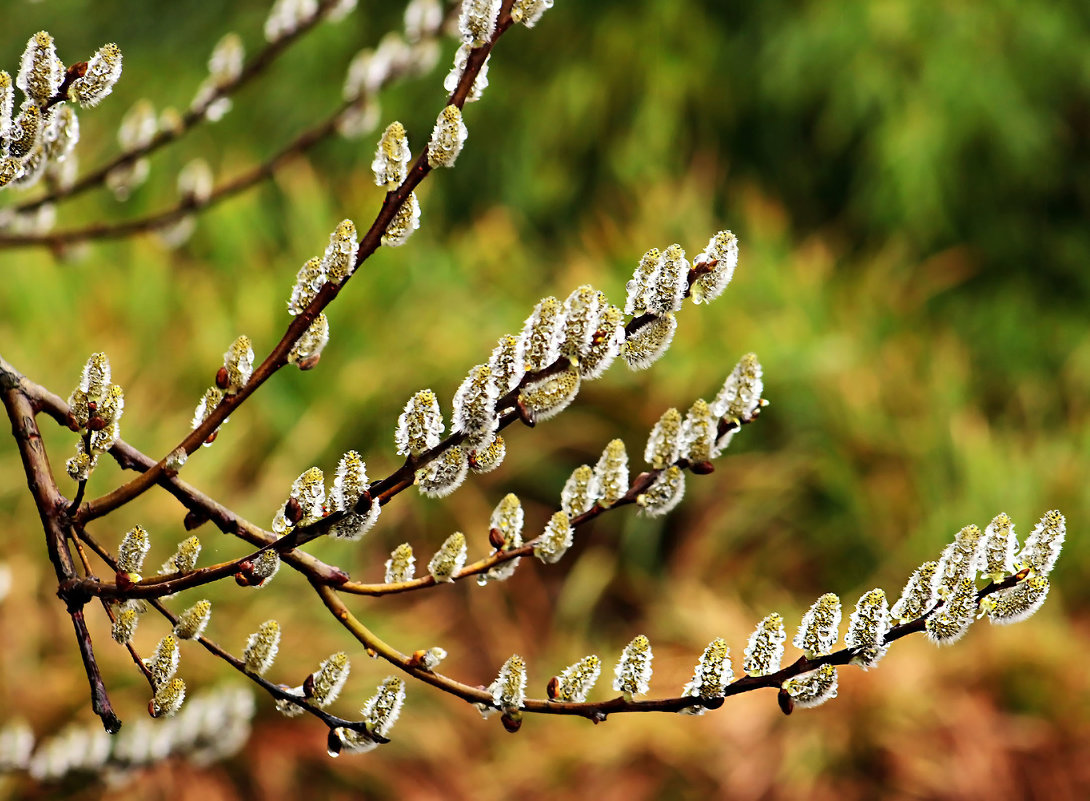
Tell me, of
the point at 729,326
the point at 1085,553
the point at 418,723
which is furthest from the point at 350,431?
the point at 1085,553

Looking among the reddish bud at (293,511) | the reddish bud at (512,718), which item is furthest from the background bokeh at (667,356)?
the reddish bud at (512,718)

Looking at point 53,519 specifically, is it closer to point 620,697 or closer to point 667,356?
point 620,697

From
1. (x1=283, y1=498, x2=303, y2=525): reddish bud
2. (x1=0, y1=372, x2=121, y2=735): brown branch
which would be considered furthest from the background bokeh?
(x1=283, y1=498, x2=303, y2=525): reddish bud

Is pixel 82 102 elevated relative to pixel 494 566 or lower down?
elevated

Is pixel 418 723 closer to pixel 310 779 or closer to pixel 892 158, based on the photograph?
pixel 310 779

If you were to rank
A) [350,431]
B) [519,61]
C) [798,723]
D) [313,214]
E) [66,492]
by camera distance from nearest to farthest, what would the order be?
1. [66,492]
2. [798,723]
3. [350,431]
4. [313,214]
5. [519,61]

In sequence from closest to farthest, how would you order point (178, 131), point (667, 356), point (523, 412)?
point (523, 412)
point (178, 131)
point (667, 356)

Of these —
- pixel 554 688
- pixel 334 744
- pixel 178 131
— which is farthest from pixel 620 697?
pixel 178 131

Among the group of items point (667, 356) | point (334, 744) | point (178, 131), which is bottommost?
point (334, 744)
